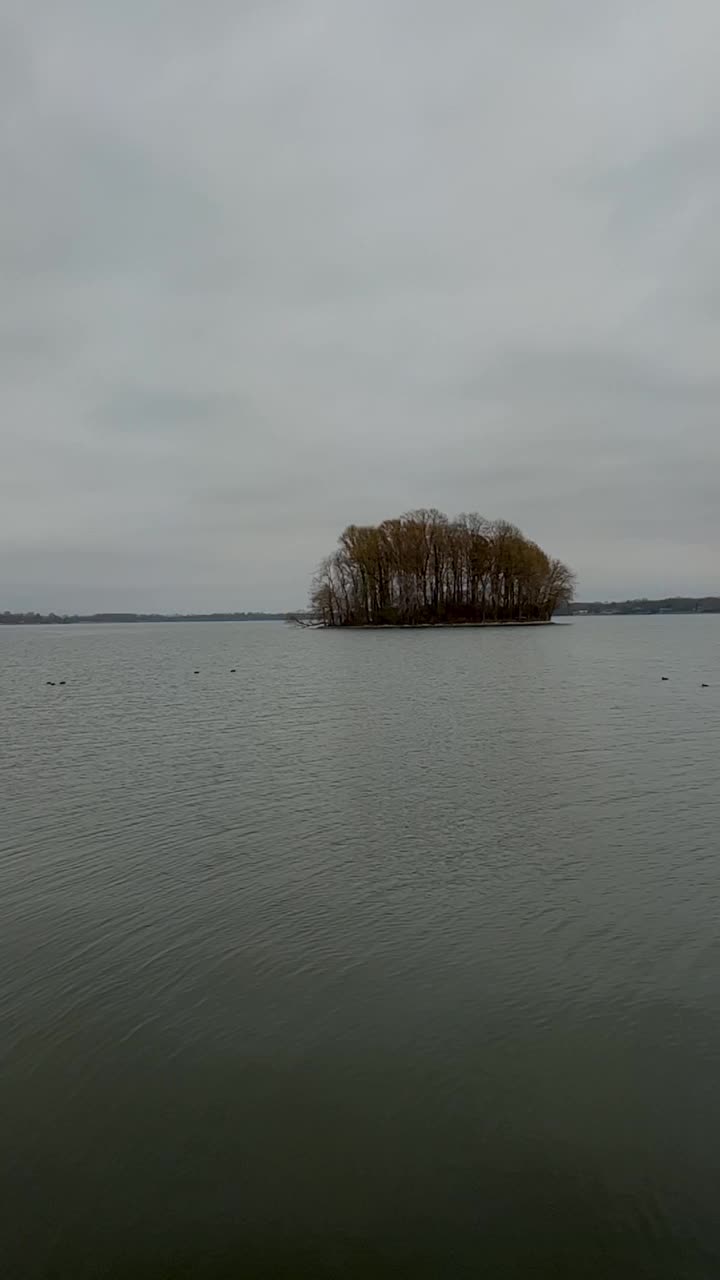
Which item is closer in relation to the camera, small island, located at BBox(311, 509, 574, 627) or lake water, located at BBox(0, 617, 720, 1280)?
lake water, located at BBox(0, 617, 720, 1280)

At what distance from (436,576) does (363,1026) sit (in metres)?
114

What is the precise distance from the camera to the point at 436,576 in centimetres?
11900

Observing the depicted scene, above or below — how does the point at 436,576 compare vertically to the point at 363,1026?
above

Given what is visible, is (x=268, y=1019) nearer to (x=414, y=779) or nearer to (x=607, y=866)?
(x=607, y=866)

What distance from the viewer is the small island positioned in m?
115

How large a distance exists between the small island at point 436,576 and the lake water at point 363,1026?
100 m

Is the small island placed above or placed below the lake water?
above

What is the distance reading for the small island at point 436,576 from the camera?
115 metres

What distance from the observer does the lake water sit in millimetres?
4668

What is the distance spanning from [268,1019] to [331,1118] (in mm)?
1568

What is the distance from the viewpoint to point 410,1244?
4.52 m

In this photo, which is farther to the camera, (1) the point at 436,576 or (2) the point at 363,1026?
(1) the point at 436,576

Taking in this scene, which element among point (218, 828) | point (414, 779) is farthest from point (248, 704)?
point (218, 828)

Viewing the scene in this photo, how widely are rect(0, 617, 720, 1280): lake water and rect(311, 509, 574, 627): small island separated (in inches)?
3939
